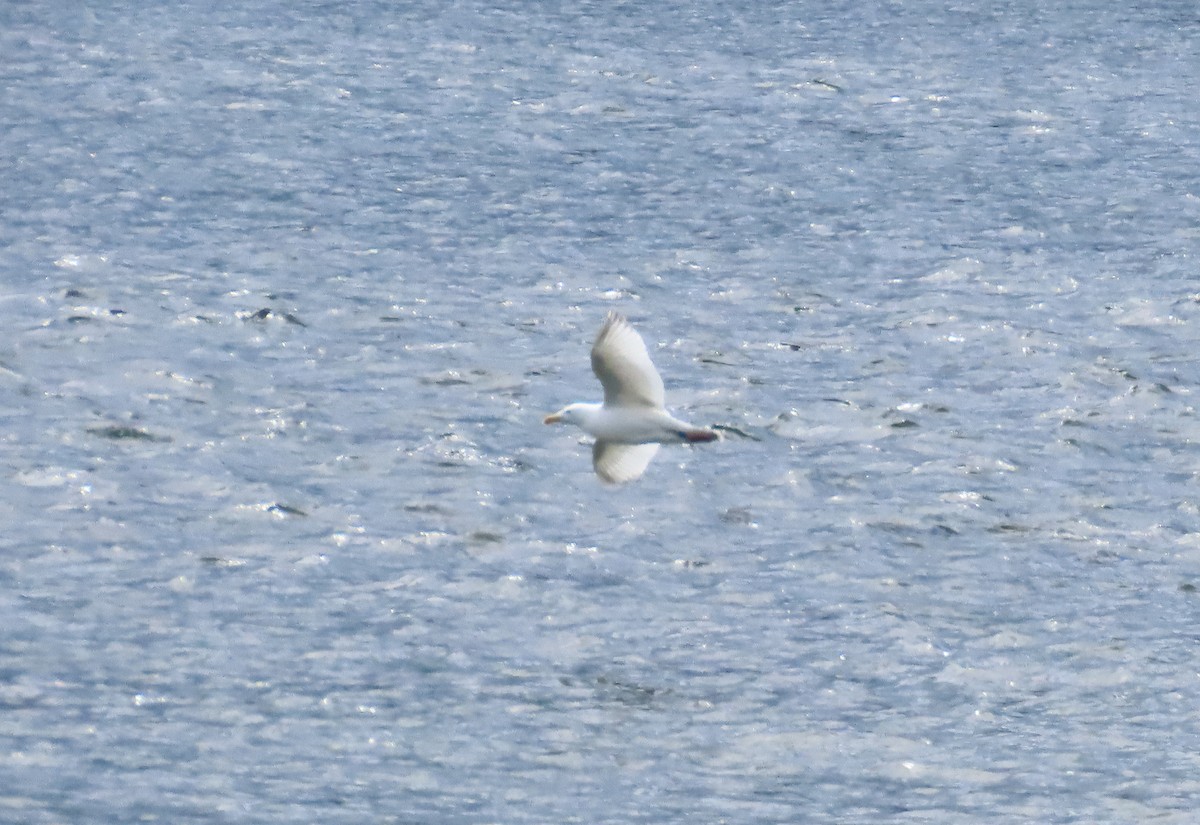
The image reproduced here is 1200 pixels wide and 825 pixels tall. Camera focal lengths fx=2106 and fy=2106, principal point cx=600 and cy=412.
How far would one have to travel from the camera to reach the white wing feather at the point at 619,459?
941 inches

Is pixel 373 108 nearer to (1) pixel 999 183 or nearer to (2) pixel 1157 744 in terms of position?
(1) pixel 999 183

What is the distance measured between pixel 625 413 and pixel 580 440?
895cm

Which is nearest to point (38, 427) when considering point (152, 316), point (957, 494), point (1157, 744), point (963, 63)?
point (152, 316)

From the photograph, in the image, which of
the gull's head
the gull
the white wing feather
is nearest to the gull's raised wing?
the gull

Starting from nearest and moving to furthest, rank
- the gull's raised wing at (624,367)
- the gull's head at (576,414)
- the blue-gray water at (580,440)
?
the gull's raised wing at (624,367) < the gull's head at (576,414) < the blue-gray water at (580,440)

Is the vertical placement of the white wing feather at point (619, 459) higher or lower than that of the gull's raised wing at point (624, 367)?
lower

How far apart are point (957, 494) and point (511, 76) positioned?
24.6 meters

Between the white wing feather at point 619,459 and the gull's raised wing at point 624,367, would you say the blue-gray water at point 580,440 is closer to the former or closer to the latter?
the white wing feather at point 619,459

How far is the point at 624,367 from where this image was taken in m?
23.2

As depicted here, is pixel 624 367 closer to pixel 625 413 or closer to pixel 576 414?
pixel 625 413

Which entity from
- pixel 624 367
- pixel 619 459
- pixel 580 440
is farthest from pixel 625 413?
pixel 580 440

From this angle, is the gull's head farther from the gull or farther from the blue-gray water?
the blue-gray water

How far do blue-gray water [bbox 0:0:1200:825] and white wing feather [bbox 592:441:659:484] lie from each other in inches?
114

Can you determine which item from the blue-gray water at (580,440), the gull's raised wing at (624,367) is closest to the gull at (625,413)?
the gull's raised wing at (624,367)
